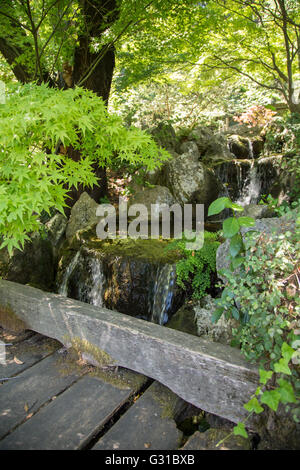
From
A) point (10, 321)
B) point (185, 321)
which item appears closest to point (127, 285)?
point (185, 321)

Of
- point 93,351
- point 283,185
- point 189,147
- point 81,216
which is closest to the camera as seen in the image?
point 93,351

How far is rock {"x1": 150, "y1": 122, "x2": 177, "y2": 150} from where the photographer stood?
880 cm

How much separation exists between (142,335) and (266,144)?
9011 millimetres

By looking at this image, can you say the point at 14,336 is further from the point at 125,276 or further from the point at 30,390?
the point at 125,276

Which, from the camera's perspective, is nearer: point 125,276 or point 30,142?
point 30,142

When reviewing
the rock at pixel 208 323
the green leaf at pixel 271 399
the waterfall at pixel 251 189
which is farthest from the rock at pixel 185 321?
the waterfall at pixel 251 189

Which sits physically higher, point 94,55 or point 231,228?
point 94,55

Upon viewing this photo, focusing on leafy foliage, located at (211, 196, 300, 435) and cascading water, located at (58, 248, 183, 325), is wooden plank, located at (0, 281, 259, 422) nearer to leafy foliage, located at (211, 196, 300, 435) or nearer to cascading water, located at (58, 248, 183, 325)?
leafy foliage, located at (211, 196, 300, 435)

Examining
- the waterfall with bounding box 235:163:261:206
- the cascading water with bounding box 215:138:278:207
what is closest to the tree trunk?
the cascading water with bounding box 215:138:278:207

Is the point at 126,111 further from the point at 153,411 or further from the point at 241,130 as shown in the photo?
the point at 153,411

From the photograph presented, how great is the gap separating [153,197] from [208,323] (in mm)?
3735

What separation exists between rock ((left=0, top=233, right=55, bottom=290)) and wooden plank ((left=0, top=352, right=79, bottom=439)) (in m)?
2.71

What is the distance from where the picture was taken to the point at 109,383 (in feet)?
8.21

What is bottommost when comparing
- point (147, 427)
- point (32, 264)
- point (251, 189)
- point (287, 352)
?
point (147, 427)
